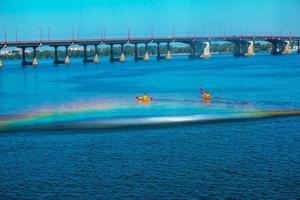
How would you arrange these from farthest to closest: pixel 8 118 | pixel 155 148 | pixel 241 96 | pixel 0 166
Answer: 1. pixel 241 96
2. pixel 8 118
3. pixel 155 148
4. pixel 0 166

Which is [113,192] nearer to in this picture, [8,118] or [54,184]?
[54,184]

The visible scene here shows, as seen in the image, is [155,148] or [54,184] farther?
[155,148]

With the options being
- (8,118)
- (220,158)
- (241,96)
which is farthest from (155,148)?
(241,96)

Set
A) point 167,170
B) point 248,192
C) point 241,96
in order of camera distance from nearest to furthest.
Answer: point 248,192 < point 167,170 < point 241,96

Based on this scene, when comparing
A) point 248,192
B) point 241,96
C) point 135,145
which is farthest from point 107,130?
point 241,96

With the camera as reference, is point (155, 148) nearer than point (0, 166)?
No

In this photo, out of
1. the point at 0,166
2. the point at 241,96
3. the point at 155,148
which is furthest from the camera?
the point at 241,96

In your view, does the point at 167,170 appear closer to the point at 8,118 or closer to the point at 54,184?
the point at 54,184

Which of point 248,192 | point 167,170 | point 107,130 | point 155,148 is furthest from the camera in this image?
point 107,130

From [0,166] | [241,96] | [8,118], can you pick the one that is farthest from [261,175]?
[241,96]
